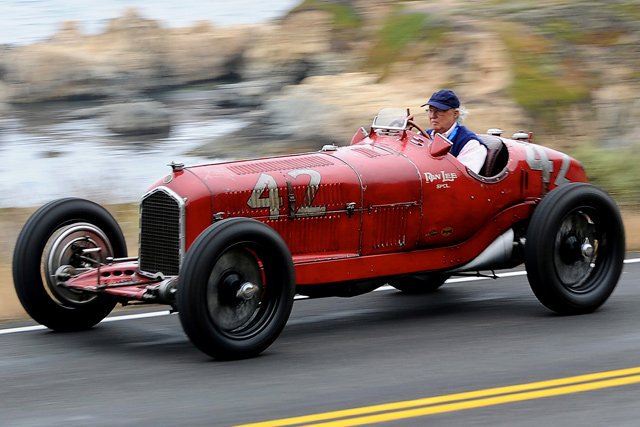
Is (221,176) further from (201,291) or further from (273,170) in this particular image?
(201,291)

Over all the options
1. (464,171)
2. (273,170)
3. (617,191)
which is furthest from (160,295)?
(617,191)

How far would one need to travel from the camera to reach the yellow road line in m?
6.11

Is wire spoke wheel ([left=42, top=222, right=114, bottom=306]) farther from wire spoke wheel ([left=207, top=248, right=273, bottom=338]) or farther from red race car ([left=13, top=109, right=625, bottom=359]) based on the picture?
wire spoke wheel ([left=207, top=248, right=273, bottom=338])

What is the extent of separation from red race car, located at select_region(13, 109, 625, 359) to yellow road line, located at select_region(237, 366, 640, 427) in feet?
4.20

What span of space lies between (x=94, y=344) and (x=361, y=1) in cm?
1628

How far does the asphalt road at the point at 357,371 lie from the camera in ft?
20.4

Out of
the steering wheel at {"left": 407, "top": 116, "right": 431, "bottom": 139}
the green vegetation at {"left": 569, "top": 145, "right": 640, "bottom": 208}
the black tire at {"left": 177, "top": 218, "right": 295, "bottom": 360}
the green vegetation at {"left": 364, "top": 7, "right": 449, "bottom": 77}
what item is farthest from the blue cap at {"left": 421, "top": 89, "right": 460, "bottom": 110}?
the green vegetation at {"left": 364, "top": 7, "right": 449, "bottom": 77}

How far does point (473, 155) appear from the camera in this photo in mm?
9000

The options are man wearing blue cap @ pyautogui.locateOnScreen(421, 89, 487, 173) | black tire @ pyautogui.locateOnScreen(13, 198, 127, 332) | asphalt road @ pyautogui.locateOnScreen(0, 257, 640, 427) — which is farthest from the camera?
man wearing blue cap @ pyautogui.locateOnScreen(421, 89, 487, 173)

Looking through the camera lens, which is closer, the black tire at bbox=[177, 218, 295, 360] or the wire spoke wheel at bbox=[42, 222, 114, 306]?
the black tire at bbox=[177, 218, 295, 360]

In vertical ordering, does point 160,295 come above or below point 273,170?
below

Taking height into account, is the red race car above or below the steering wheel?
below

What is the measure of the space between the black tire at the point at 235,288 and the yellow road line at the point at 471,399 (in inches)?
49.2

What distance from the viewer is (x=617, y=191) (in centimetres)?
1497
